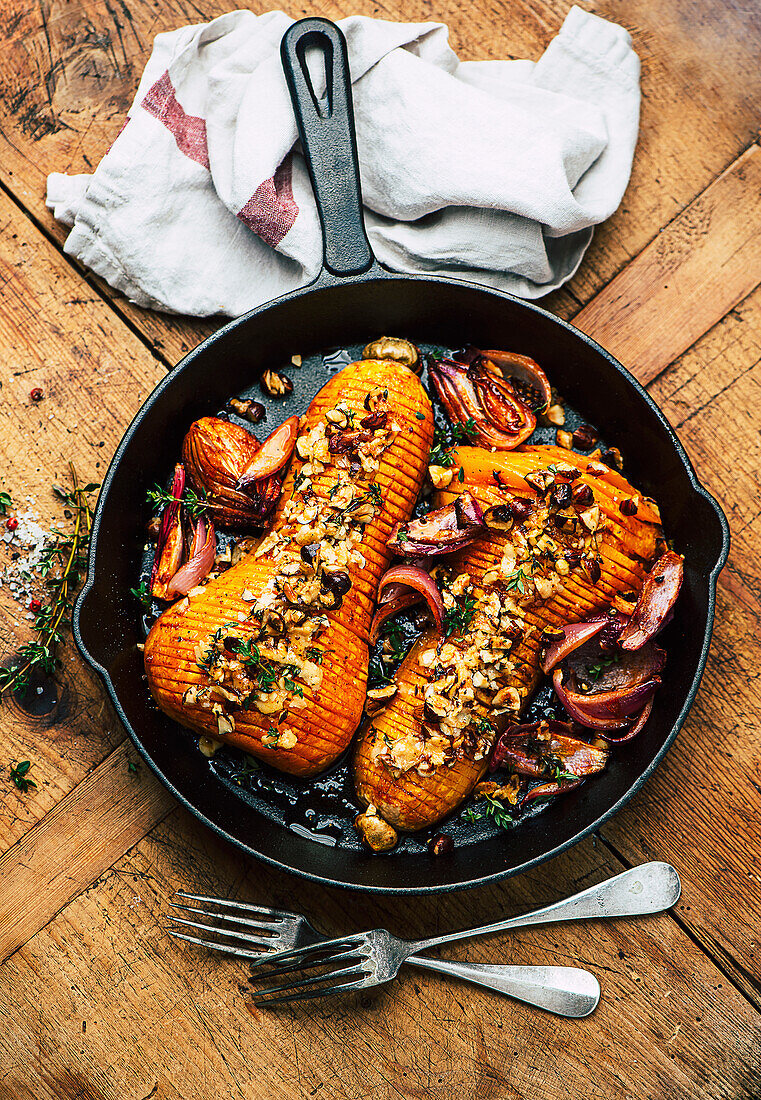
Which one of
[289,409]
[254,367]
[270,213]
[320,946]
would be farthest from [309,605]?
[270,213]

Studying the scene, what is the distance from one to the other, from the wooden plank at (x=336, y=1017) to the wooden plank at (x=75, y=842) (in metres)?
0.05

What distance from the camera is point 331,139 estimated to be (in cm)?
229

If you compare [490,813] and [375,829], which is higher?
[490,813]

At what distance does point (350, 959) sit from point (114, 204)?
2.34 meters

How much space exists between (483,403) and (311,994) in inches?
69.0

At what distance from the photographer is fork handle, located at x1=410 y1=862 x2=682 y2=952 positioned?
2.36m

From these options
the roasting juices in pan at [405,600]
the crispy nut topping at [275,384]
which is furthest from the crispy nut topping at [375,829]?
the crispy nut topping at [275,384]

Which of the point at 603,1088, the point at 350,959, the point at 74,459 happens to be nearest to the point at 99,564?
the point at 74,459

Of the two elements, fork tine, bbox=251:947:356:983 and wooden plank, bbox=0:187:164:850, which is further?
wooden plank, bbox=0:187:164:850

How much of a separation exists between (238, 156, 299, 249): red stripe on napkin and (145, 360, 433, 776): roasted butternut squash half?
19.5 inches

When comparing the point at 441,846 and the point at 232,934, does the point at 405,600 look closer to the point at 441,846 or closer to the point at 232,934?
the point at 441,846

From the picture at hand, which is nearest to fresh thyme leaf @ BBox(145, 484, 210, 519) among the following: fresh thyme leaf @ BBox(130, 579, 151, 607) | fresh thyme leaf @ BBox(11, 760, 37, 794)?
fresh thyme leaf @ BBox(130, 579, 151, 607)

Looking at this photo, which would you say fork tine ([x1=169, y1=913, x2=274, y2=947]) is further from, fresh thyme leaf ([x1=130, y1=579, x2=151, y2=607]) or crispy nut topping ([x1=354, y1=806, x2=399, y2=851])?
fresh thyme leaf ([x1=130, y1=579, x2=151, y2=607])

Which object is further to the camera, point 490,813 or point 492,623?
point 490,813
